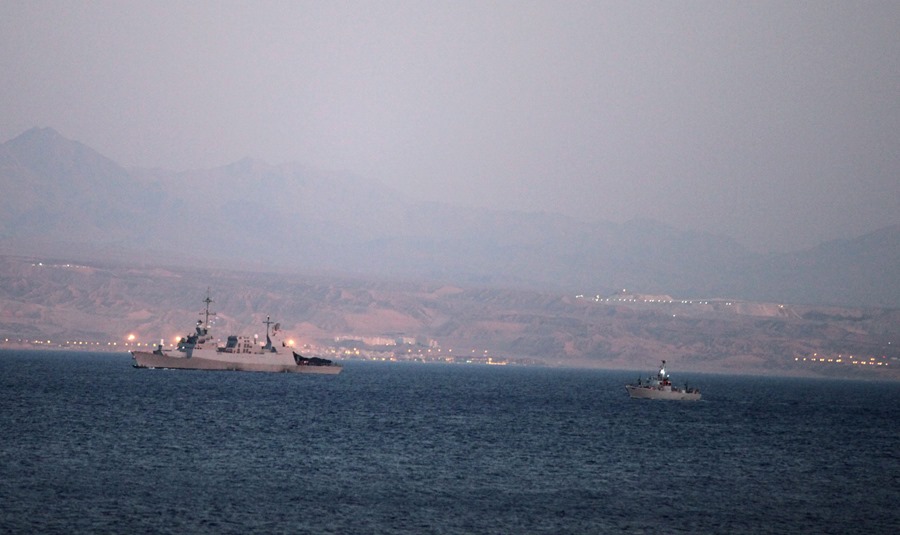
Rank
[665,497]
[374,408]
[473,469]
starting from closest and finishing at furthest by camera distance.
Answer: [665,497]
[473,469]
[374,408]

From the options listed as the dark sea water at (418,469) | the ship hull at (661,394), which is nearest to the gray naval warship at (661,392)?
the ship hull at (661,394)

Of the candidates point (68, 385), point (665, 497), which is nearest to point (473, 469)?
point (665, 497)

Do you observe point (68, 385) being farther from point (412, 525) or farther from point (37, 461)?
point (412, 525)

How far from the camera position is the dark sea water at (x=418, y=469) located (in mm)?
59781

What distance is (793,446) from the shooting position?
105000 millimetres

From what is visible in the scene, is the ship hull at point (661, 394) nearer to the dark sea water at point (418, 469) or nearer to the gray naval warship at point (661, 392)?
the gray naval warship at point (661, 392)

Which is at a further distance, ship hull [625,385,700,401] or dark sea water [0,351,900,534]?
ship hull [625,385,700,401]

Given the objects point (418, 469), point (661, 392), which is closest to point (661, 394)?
point (661, 392)

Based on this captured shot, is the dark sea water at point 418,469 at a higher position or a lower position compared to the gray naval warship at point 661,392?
lower

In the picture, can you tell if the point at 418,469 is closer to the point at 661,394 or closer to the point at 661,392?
the point at 661,392

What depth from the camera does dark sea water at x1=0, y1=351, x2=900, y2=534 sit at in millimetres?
59781

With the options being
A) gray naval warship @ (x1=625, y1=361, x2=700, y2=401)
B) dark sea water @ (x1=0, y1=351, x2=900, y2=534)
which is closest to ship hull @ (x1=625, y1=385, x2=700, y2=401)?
gray naval warship @ (x1=625, y1=361, x2=700, y2=401)

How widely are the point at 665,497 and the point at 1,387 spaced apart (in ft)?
365

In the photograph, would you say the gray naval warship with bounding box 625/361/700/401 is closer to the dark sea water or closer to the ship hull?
the ship hull
